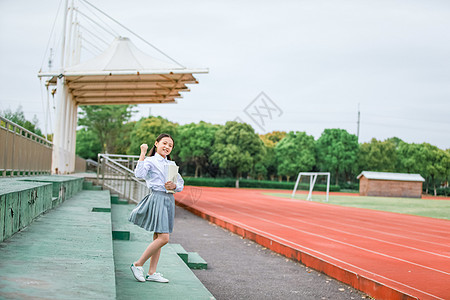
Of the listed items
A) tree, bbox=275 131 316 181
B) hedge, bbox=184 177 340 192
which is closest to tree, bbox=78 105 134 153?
hedge, bbox=184 177 340 192

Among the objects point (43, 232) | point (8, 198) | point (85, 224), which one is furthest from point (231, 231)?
point (8, 198)

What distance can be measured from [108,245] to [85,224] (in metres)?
1.63

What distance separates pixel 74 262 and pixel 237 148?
55.5 metres

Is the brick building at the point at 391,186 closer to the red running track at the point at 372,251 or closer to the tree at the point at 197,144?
the tree at the point at 197,144

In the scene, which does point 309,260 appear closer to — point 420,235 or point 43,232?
point 43,232

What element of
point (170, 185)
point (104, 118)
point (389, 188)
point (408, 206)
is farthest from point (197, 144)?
point (170, 185)

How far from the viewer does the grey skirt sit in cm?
511

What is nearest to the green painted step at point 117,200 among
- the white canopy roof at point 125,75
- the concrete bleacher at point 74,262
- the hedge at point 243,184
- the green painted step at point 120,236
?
the white canopy roof at point 125,75

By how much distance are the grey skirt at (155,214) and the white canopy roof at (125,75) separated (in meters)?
13.5

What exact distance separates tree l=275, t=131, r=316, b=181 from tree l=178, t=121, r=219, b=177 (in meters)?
11.0

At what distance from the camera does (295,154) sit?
68.6m

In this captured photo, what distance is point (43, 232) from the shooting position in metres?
5.72

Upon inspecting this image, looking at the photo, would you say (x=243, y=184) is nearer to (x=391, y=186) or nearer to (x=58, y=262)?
(x=391, y=186)

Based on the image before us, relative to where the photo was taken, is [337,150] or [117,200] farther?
[337,150]
